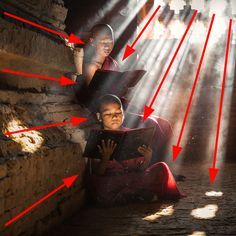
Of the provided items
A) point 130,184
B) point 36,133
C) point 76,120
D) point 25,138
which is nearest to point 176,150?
point 130,184

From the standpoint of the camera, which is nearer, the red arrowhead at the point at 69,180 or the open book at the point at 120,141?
the red arrowhead at the point at 69,180

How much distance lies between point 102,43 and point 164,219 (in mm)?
2904

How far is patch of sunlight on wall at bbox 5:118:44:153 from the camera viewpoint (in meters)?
2.71

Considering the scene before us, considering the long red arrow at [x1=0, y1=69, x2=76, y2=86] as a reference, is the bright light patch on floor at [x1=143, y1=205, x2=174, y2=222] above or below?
below

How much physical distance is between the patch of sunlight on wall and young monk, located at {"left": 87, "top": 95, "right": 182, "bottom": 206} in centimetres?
101

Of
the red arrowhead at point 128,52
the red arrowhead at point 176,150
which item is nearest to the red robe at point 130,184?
the red arrowhead at point 176,150

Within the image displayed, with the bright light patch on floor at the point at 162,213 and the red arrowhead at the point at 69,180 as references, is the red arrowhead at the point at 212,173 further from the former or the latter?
the red arrowhead at the point at 69,180

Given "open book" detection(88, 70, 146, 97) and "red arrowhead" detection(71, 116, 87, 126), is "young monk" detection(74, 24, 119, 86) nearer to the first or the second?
"open book" detection(88, 70, 146, 97)

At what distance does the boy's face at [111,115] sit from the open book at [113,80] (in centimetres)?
63

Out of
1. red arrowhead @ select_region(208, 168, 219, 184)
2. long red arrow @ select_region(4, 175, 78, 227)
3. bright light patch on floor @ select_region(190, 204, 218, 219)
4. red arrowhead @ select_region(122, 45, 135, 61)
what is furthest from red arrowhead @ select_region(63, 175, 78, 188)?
red arrowhead @ select_region(122, 45, 135, 61)

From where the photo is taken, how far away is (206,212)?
11.4ft

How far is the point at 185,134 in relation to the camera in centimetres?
816

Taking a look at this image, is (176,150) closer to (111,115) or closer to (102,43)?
(102,43)

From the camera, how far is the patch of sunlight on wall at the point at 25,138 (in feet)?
8.91
